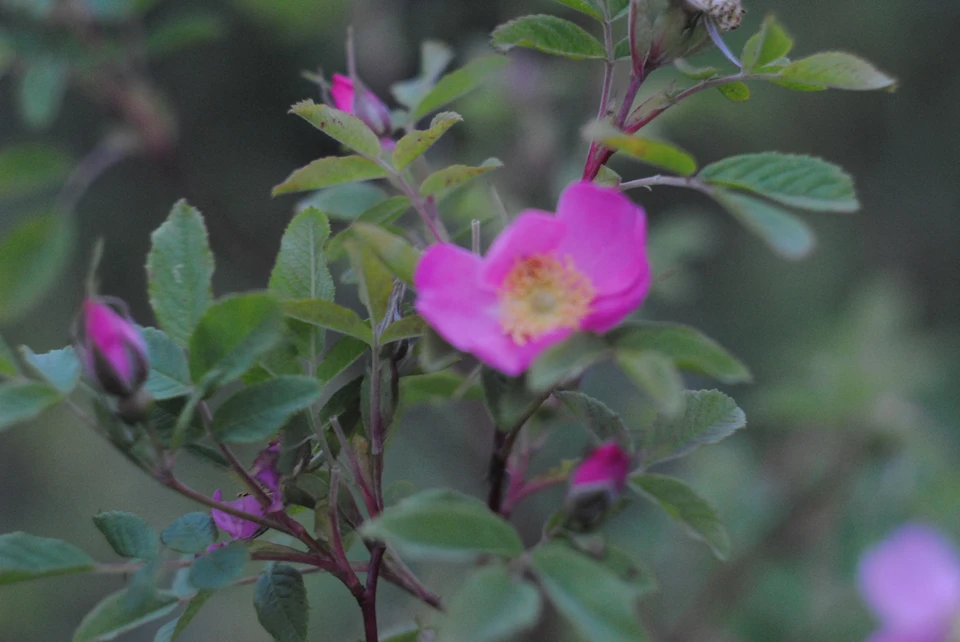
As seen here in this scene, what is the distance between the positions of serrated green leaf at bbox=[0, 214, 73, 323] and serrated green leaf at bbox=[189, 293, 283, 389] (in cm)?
44

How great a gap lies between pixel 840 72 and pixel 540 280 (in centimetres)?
23

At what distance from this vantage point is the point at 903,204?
10.7ft

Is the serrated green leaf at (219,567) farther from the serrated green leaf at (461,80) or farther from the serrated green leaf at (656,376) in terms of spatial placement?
the serrated green leaf at (461,80)

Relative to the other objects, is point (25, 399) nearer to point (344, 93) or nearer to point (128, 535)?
point (128, 535)

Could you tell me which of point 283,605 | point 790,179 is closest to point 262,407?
point 283,605

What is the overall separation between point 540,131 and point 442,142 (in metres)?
0.29

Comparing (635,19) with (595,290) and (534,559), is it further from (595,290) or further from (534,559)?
(534,559)

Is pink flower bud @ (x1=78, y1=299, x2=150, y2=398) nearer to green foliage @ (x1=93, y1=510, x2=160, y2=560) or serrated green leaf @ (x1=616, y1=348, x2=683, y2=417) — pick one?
green foliage @ (x1=93, y1=510, x2=160, y2=560)

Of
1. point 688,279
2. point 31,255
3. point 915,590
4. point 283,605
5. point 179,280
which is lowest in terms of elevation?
point 688,279

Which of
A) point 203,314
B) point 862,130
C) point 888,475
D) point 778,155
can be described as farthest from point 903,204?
point 203,314

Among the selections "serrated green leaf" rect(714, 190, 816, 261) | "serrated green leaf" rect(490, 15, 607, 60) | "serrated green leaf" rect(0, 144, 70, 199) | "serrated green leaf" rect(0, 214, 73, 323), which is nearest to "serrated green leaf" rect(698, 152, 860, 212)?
"serrated green leaf" rect(714, 190, 816, 261)

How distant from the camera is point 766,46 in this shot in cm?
61

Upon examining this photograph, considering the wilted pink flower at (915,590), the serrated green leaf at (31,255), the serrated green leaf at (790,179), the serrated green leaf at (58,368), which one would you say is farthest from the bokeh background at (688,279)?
the serrated green leaf at (58,368)

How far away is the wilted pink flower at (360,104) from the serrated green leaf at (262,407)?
295 millimetres
